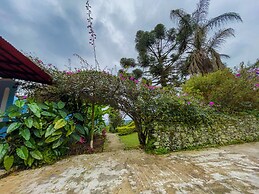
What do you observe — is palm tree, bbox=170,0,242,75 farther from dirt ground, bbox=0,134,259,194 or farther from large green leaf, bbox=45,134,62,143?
large green leaf, bbox=45,134,62,143

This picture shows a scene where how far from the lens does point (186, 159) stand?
2.96 m

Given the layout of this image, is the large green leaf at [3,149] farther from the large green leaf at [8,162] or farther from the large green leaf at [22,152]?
the large green leaf at [22,152]

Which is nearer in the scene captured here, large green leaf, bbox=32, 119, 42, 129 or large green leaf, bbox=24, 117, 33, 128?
large green leaf, bbox=24, 117, 33, 128

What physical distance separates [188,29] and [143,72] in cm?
488

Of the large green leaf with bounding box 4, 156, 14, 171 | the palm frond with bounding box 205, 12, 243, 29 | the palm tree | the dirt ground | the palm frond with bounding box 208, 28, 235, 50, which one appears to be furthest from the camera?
the palm frond with bounding box 208, 28, 235, 50

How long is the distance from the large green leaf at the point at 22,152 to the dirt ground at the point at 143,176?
0.93ft

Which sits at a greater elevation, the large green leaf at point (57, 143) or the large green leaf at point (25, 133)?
the large green leaf at point (25, 133)

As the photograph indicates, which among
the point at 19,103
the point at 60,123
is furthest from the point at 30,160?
the point at 19,103

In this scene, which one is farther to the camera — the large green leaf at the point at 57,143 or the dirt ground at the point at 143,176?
the large green leaf at the point at 57,143

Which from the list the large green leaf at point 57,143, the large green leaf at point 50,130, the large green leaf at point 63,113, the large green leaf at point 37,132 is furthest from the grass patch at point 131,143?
the large green leaf at point 37,132

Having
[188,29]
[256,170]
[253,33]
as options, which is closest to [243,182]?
[256,170]

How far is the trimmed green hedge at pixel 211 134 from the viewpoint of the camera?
12.1 feet

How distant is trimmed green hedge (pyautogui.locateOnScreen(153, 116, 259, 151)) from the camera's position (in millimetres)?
3688

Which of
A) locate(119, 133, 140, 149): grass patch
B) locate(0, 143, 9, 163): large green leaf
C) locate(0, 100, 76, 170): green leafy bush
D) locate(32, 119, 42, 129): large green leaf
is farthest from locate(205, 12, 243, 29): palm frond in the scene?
locate(0, 143, 9, 163): large green leaf
